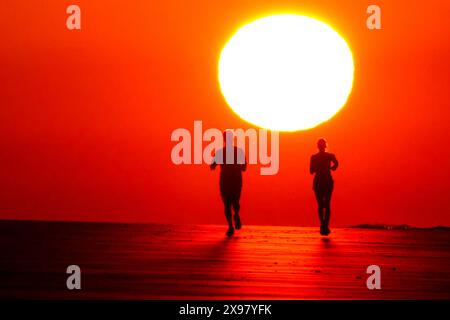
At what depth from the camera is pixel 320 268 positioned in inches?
324

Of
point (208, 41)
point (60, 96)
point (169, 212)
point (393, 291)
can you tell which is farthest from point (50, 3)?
point (393, 291)

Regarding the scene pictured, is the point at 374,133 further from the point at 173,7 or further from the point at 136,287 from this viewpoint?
the point at 136,287

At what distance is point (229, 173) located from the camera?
13.3 metres

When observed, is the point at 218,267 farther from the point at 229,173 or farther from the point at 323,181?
the point at 323,181

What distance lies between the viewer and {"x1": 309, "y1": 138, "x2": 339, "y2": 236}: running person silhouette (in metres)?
13.7

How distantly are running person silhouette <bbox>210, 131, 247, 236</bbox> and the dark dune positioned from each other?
2.70ft

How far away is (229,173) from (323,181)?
1596 mm

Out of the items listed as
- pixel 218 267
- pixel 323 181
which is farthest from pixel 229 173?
pixel 218 267

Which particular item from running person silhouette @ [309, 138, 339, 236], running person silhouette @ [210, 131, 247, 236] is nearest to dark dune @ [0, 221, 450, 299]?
running person silhouette @ [210, 131, 247, 236]

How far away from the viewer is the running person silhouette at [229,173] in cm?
1329

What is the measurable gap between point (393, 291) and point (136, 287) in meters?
2.02

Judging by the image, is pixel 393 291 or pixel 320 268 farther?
pixel 320 268
